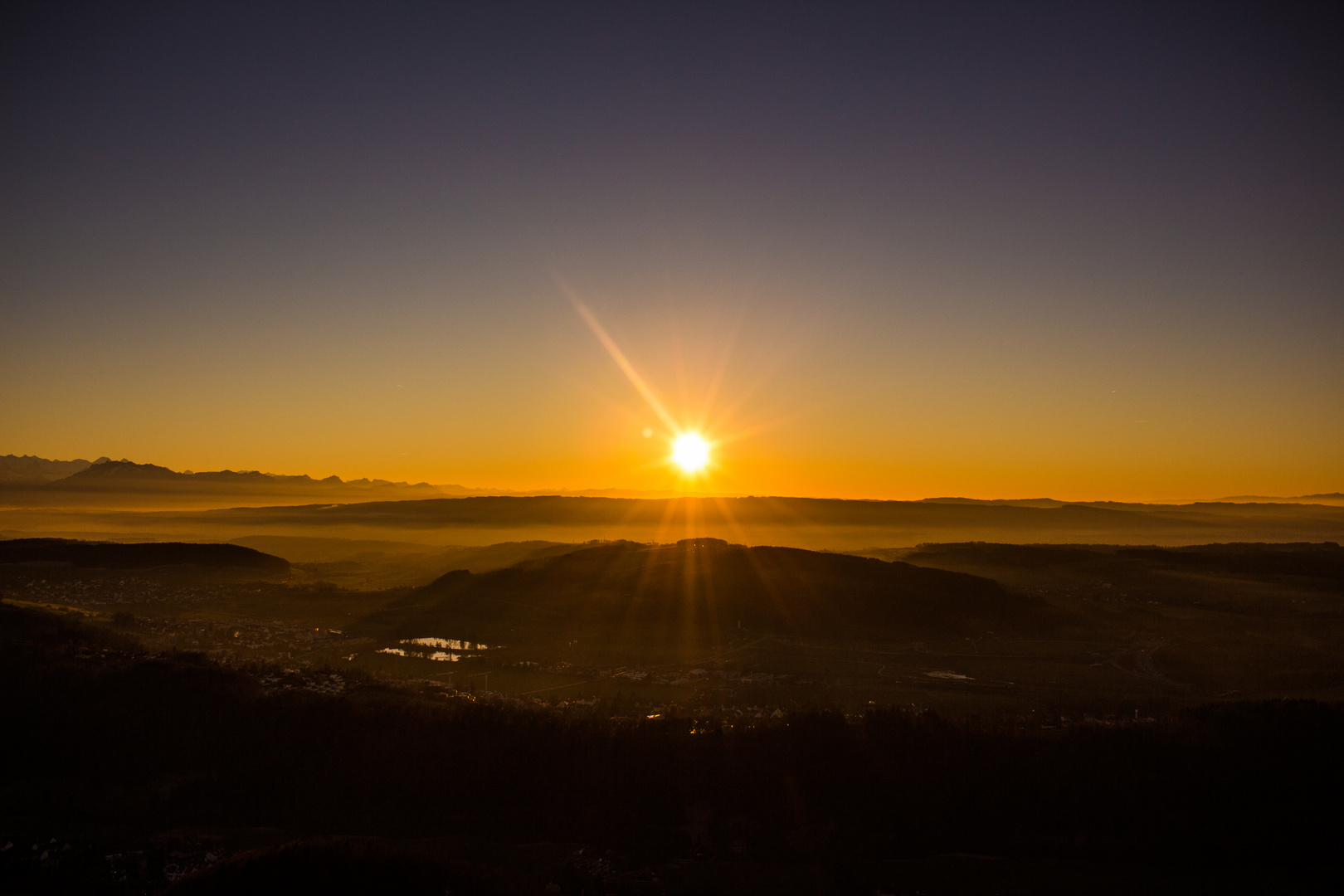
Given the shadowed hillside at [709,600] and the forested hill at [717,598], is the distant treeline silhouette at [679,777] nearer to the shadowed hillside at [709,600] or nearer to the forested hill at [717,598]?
the shadowed hillside at [709,600]

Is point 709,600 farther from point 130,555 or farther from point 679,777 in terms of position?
point 130,555

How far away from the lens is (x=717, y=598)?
39.5 m

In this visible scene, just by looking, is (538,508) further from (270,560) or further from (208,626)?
(208,626)

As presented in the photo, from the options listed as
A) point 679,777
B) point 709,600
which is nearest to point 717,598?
point 709,600

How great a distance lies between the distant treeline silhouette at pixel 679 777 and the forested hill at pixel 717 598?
18109 millimetres

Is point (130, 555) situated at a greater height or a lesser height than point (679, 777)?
lesser

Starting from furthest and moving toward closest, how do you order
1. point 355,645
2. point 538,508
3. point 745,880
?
point 538,508 → point 355,645 → point 745,880

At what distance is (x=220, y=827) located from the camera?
1219 cm

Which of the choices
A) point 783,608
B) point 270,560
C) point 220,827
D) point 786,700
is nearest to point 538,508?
point 270,560

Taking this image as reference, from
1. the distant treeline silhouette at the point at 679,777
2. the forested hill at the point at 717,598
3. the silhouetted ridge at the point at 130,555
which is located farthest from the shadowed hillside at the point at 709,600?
the silhouetted ridge at the point at 130,555

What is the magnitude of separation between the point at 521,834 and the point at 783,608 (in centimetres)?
2664

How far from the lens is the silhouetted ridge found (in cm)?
5219

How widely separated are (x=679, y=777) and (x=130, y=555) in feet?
180

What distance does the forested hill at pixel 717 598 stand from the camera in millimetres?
35844
